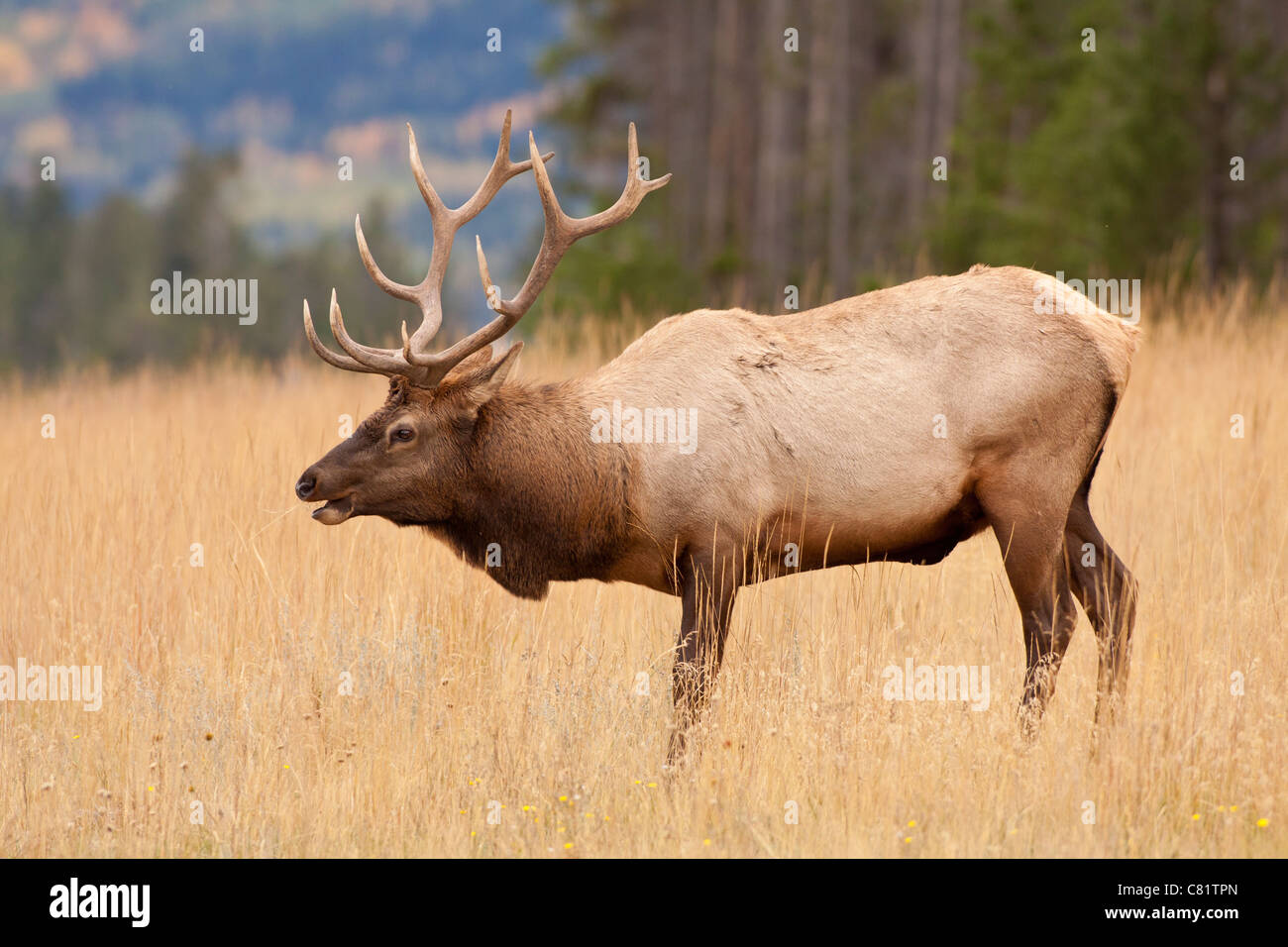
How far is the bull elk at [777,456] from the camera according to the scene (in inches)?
237

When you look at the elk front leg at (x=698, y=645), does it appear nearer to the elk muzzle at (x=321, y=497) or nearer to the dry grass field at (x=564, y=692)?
the dry grass field at (x=564, y=692)

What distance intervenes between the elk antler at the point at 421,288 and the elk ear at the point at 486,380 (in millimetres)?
157

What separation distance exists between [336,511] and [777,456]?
1.83 meters

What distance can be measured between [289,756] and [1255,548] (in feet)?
16.9

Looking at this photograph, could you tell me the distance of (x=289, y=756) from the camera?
223 inches

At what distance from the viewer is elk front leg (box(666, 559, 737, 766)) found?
577 centimetres

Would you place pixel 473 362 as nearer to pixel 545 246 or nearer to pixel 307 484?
pixel 545 246

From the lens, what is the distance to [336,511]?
19.9 ft

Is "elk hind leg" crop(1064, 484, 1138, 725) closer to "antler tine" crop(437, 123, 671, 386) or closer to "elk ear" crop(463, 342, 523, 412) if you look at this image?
"antler tine" crop(437, 123, 671, 386)

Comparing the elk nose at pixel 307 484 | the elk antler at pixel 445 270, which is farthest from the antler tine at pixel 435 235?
the elk nose at pixel 307 484

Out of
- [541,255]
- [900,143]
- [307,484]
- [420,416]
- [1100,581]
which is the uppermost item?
[900,143]

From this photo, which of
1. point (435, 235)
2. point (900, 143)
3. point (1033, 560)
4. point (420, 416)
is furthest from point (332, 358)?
point (900, 143)

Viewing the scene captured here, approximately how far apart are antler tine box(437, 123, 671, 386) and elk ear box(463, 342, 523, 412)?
0.11m
